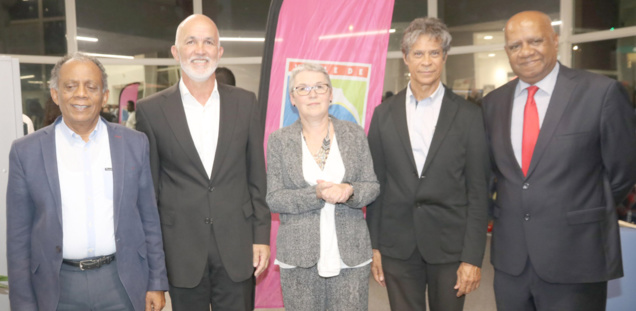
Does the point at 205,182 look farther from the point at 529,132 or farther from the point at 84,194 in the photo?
the point at 529,132

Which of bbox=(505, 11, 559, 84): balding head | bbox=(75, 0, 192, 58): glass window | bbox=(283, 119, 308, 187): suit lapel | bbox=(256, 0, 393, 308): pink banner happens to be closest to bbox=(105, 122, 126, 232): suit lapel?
bbox=(283, 119, 308, 187): suit lapel

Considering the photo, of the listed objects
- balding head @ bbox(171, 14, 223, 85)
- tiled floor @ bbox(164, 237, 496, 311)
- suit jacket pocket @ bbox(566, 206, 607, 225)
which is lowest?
tiled floor @ bbox(164, 237, 496, 311)

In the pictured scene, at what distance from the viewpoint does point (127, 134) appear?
2.04m

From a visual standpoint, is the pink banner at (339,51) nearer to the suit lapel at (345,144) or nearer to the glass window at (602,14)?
the suit lapel at (345,144)

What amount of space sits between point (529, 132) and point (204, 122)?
1375 mm

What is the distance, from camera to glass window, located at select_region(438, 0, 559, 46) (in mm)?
6285

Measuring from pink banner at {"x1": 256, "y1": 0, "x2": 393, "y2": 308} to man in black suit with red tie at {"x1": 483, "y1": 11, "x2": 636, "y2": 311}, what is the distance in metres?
0.96

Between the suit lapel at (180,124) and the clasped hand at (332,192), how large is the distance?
497 mm

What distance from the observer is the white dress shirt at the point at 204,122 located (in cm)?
218

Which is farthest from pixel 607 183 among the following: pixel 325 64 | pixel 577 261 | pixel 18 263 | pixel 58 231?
pixel 18 263

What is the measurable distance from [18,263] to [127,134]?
2.03 feet

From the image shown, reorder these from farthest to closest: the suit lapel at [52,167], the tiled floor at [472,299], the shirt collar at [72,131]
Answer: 1. the tiled floor at [472,299]
2. the shirt collar at [72,131]
3. the suit lapel at [52,167]

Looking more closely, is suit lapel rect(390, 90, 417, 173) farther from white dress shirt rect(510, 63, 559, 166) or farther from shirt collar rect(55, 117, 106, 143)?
shirt collar rect(55, 117, 106, 143)

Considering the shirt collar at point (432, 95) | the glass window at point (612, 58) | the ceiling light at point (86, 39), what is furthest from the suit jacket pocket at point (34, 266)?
the ceiling light at point (86, 39)
